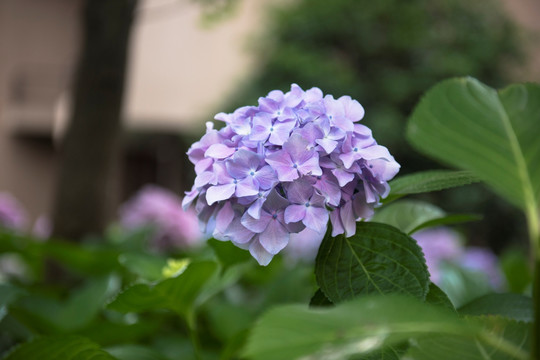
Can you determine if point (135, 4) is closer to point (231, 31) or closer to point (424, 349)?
point (424, 349)

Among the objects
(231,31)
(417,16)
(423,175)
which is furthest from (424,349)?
(231,31)

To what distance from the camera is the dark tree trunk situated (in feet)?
6.42

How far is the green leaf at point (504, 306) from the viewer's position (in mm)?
856

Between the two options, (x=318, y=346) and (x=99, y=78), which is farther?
(x=99, y=78)

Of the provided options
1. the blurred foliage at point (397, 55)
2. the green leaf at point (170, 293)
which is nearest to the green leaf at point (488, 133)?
the green leaf at point (170, 293)

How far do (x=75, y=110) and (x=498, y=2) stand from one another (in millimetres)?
7452

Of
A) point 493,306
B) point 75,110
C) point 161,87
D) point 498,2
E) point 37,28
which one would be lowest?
point 161,87

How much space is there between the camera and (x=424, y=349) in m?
0.61

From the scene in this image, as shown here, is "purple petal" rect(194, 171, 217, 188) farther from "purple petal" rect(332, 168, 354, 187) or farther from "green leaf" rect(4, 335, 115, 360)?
"green leaf" rect(4, 335, 115, 360)

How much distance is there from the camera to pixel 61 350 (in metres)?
0.85

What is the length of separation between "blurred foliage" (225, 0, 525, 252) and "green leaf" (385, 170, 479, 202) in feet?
20.5

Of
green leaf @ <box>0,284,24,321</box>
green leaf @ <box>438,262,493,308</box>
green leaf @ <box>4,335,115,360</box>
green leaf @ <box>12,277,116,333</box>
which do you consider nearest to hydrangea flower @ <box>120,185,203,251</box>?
green leaf @ <box>12,277,116,333</box>

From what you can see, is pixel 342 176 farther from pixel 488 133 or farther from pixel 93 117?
pixel 93 117

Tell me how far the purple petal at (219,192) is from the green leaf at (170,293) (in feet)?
0.71
